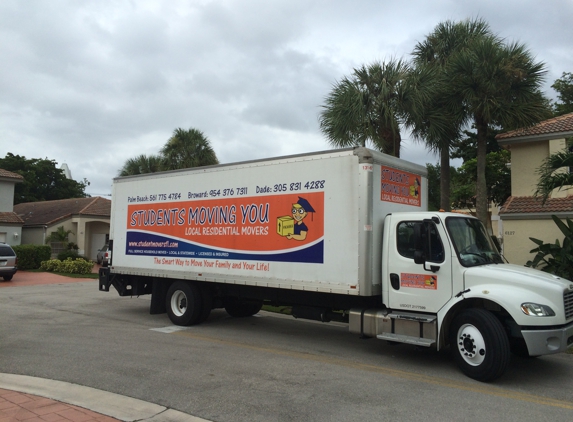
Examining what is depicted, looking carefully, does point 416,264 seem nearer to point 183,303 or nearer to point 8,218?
point 183,303

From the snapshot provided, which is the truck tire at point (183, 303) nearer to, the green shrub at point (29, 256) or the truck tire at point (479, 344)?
the truck tire at point (479, 344)

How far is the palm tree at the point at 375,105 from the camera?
1484 centimetres

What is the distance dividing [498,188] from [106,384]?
24189 mm

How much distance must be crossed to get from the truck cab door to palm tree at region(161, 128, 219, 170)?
59.0ft

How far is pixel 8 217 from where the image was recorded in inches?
1230

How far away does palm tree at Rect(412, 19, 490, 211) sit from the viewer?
603 inches

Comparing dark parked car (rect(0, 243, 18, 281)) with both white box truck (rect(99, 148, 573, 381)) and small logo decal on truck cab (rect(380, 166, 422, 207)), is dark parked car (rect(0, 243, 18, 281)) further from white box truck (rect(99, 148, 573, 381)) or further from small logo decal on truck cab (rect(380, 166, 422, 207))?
small logo decal on truck cab (rect(380, 166, 422, 207))

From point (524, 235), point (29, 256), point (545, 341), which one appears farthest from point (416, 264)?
point (29, 256)

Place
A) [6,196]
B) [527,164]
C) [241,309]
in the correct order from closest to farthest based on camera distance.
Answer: [241,309], [527,164], [6,196]

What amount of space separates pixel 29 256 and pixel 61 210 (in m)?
10.0

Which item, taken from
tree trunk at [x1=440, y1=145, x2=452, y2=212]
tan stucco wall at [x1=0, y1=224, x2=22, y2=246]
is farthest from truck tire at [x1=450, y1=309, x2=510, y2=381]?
tan stucco wall at [x1=0, y1=224, x2=22, y2=246]

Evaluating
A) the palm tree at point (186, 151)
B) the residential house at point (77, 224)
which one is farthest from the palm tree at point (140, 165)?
the residential house at point (77, 224)

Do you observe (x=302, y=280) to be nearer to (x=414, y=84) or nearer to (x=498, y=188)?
(x=414, y=84)

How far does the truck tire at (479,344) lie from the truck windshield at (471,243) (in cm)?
82
